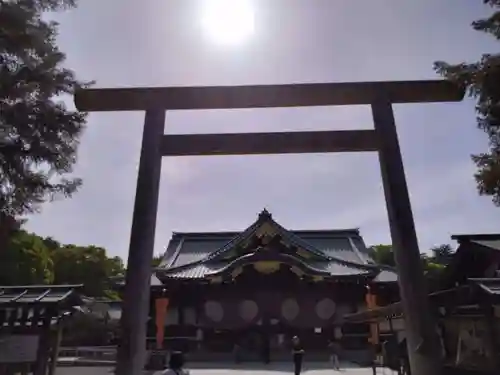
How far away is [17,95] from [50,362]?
4852 mm

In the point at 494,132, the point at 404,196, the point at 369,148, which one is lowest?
the point at 404,196

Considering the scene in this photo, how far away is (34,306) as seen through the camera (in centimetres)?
721

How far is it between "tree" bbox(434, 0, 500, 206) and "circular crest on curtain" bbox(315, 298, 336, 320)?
1552 cm

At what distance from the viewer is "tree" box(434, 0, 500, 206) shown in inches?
287

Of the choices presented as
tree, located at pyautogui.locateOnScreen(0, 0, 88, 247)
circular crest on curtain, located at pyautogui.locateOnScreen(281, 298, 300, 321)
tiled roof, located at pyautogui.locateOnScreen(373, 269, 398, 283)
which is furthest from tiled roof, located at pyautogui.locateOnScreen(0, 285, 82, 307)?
tiled roof, located at pyautogui.locateOnScreen(373, 269, 398, 283)

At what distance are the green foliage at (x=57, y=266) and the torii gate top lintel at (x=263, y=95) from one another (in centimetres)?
1666

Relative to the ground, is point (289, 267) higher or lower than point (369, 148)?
higher

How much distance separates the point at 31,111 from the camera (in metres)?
8.49

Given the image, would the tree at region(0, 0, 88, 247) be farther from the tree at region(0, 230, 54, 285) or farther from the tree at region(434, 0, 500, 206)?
the tree at region(0, 230, 54, 285)

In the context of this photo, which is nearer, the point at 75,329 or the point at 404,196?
the point at 404,196

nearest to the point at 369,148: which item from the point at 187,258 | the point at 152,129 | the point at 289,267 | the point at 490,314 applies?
the point at 490,314

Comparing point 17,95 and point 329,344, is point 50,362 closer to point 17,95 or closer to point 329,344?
point 17,95

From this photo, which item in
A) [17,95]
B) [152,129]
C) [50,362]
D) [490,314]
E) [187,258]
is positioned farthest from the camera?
[187,258]

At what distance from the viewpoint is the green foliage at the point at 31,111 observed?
26.9 ft
